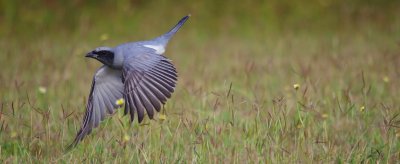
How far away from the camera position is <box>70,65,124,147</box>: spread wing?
16.9ft

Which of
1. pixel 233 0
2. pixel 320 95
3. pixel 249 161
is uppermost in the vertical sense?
pixel 233 0

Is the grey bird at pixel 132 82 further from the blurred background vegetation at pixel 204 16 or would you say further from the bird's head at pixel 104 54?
the blurred background vegetation at pixel 204 16

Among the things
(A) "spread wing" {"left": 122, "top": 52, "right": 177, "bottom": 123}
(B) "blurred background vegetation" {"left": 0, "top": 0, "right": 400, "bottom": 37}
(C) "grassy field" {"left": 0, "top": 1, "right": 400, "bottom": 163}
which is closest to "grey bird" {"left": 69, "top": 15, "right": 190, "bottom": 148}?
(A) "spread wing" {"left": 122, "top": 52, "right": 177, "bottom": 123}

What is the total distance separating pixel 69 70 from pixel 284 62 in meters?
2.31

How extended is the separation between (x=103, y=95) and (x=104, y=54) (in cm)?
31

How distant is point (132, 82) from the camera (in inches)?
190

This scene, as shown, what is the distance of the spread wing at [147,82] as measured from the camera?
462cm

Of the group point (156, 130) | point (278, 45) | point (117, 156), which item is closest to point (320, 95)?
point (156, 130)

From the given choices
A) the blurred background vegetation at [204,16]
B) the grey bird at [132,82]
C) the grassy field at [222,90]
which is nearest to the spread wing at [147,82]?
the grey bird at [132,82]

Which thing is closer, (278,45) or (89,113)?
(89,113)

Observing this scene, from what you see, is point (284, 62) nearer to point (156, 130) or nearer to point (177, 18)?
point (177, 18)

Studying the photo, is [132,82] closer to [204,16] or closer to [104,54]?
[104,54]

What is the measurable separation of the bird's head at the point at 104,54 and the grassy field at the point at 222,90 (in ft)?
1.40

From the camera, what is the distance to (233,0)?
10.4m
